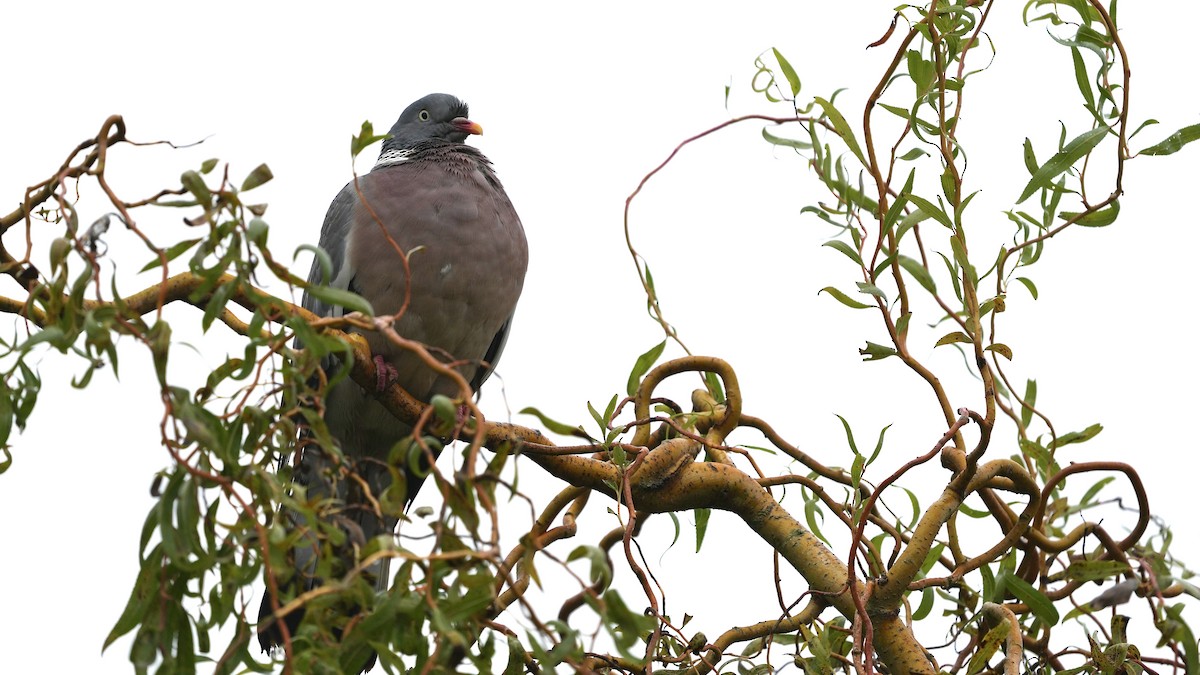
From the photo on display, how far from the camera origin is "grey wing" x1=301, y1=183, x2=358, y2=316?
3797mm

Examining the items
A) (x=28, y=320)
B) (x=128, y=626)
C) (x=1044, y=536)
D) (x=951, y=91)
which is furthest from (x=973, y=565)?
(x=28, y=320)

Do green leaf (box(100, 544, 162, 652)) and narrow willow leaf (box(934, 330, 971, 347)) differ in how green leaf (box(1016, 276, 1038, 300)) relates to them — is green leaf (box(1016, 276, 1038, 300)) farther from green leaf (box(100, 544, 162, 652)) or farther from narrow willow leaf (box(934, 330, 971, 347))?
green leaf (box(100, 544, 162, 652))

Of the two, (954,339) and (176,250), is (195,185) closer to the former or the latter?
(176,250)

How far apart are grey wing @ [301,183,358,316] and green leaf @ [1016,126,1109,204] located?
2.07 m

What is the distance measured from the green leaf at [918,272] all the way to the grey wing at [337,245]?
1.87 meters

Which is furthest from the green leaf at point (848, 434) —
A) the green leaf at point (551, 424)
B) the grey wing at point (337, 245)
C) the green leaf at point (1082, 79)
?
the grey wing at point (337, 245)

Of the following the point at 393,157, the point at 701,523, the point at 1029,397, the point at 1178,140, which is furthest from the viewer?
the point at 393,157

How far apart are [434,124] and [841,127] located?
222 centimetres

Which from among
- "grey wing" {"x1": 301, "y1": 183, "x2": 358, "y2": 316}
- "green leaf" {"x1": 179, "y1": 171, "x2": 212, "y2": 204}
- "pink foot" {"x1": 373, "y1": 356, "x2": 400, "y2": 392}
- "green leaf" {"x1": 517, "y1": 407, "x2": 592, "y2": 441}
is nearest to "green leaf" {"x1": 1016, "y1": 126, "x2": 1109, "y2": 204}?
"green leaf" {"x1": 517, "y1": 407, "x2": 592, "y2": 441}

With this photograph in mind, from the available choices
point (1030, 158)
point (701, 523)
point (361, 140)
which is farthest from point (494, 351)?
point (361, 140)

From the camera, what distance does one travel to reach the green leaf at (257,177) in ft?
5.23

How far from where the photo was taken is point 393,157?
4.25 metres

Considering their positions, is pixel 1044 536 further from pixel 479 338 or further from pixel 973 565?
pixel 479 338

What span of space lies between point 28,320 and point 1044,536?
1981 mm
